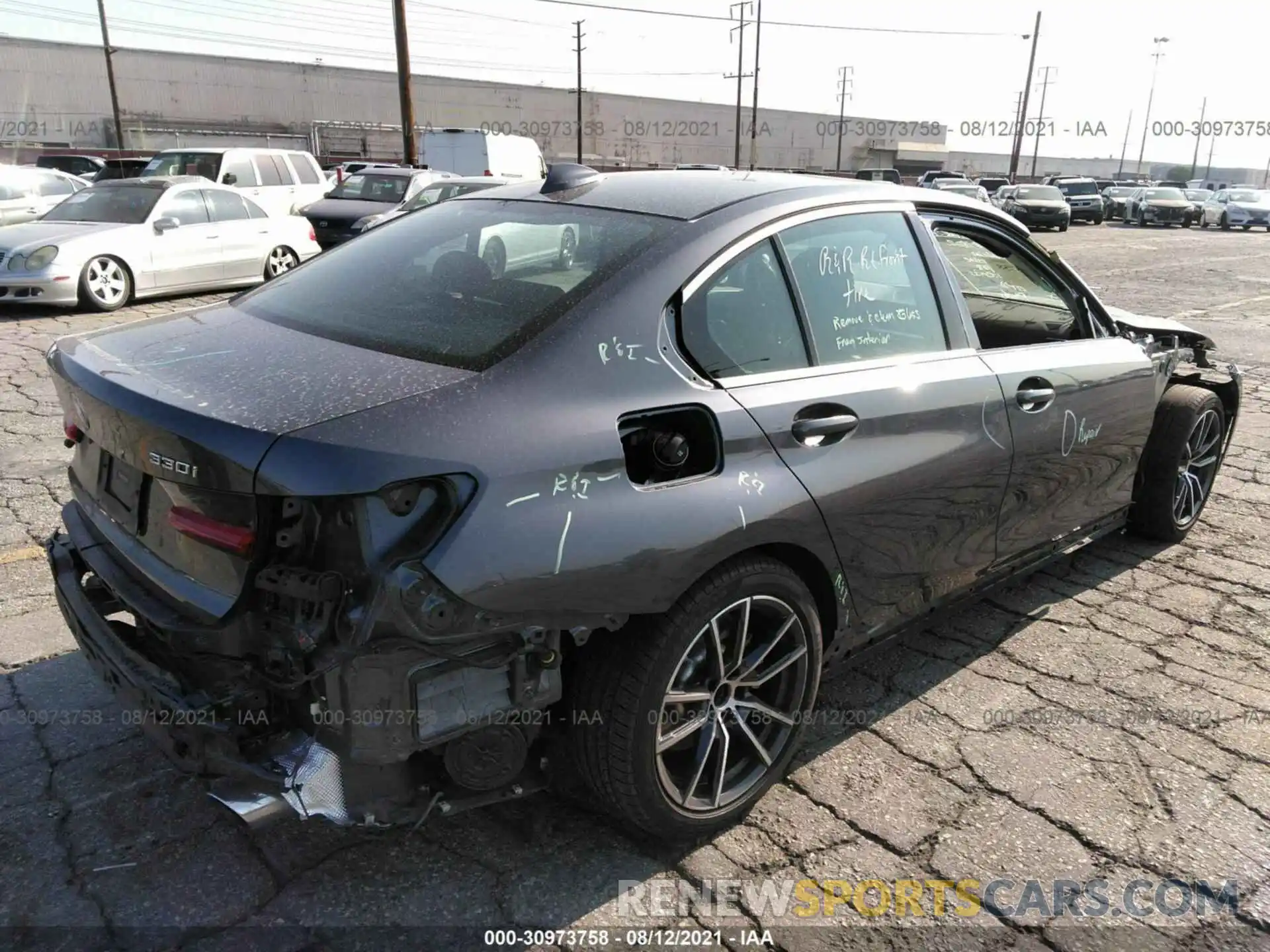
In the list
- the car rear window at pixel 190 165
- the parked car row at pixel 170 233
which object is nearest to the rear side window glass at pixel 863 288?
the parked car row at pixel 170 233

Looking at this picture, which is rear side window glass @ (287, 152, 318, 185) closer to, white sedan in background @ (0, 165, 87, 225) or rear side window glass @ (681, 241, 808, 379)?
white sedan in background @ (0, 165, 87, 225)

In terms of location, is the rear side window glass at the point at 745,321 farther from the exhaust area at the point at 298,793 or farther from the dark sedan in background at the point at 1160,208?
the dark sedan in background at the point at 1160,208

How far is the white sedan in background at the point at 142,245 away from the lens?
935cm

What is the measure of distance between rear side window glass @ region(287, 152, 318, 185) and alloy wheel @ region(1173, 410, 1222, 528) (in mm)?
14854

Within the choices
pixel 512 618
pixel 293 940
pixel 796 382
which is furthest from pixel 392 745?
pixel 796 382

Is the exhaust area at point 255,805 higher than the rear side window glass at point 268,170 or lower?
lower

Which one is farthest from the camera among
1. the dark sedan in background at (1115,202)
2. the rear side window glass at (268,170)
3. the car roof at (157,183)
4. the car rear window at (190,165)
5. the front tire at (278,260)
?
the dark sedan in background at (1115,202)

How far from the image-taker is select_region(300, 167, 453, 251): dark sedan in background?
14547 mm

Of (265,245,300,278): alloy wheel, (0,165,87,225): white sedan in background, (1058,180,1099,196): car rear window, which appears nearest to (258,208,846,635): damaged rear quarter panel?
(265,245,300,278): alloy wheel

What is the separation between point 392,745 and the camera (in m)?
1.92

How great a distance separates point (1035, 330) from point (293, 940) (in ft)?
11.1

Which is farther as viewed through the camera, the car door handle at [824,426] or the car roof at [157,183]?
the car roof at [157,183]

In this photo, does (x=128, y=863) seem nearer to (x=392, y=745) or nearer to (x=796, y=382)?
(x=392, y=745)

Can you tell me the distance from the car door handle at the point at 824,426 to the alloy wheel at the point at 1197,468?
265 cm
